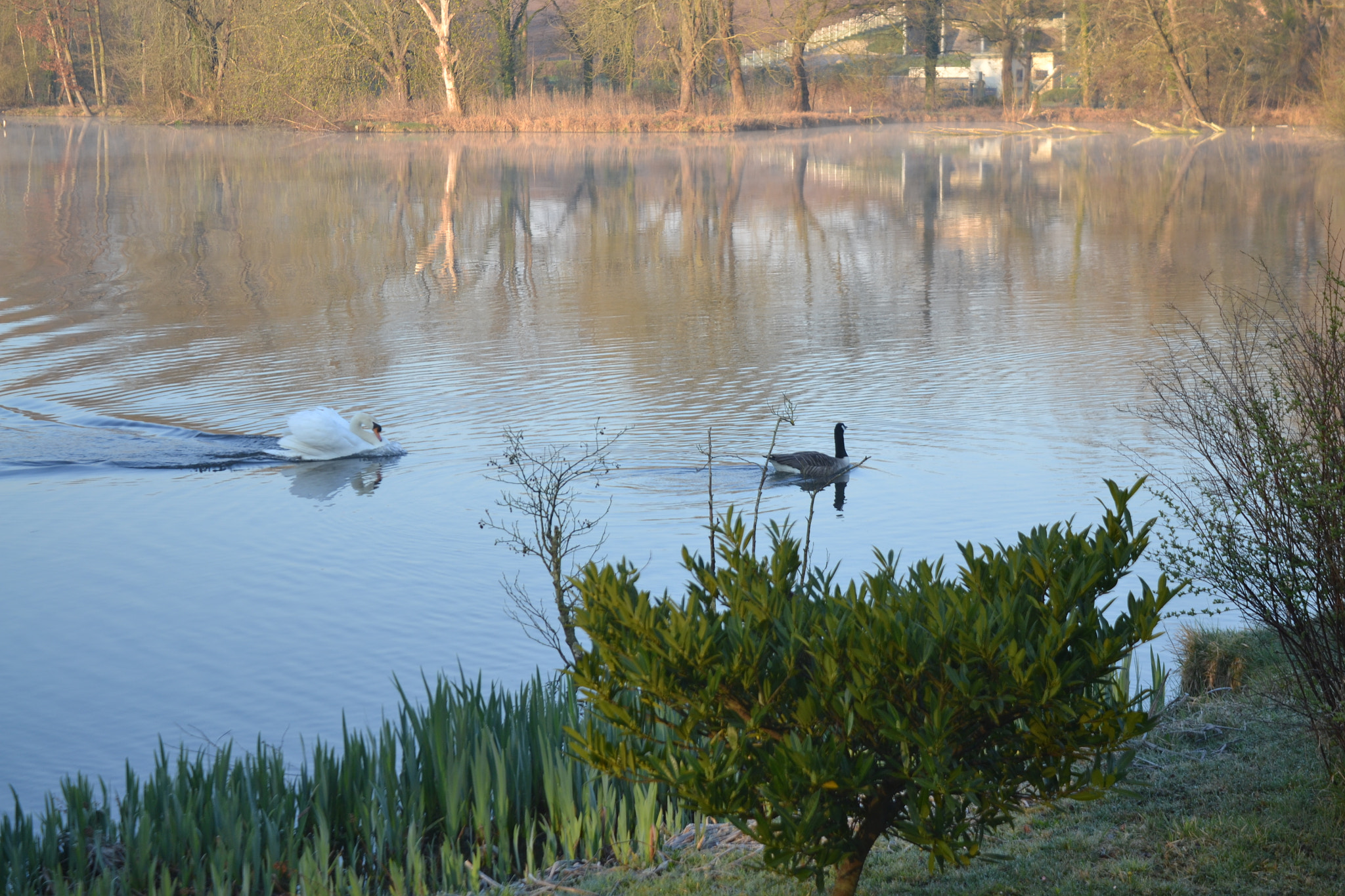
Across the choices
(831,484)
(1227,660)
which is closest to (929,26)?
(831,484)

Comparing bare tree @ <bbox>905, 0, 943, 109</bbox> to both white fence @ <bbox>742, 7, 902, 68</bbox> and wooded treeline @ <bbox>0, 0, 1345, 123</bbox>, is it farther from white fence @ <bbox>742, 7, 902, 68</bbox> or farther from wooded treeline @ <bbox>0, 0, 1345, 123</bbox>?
white fence @ <bbox>742, 7, 902, 68</bbox>

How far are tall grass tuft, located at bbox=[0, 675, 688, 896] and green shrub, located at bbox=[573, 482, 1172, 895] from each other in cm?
100

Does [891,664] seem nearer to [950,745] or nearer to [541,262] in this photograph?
[950,745]

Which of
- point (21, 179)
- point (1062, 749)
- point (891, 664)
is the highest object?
point (21, 179)

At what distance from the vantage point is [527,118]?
162 ft

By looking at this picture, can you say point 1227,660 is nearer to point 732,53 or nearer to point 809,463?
point 809,463

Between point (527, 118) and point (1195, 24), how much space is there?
2467 centimetres

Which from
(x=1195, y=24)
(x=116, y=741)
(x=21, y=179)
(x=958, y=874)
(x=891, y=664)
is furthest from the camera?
(x=1195, y=24)

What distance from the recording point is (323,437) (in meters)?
10.7

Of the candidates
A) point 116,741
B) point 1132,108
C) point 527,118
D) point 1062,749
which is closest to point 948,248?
point 116,741

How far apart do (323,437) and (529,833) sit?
6911mm

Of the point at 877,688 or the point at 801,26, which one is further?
the point at 801,26

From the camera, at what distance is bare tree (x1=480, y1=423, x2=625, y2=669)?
6504 millimetres

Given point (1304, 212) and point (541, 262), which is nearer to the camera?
point (541, 262)
